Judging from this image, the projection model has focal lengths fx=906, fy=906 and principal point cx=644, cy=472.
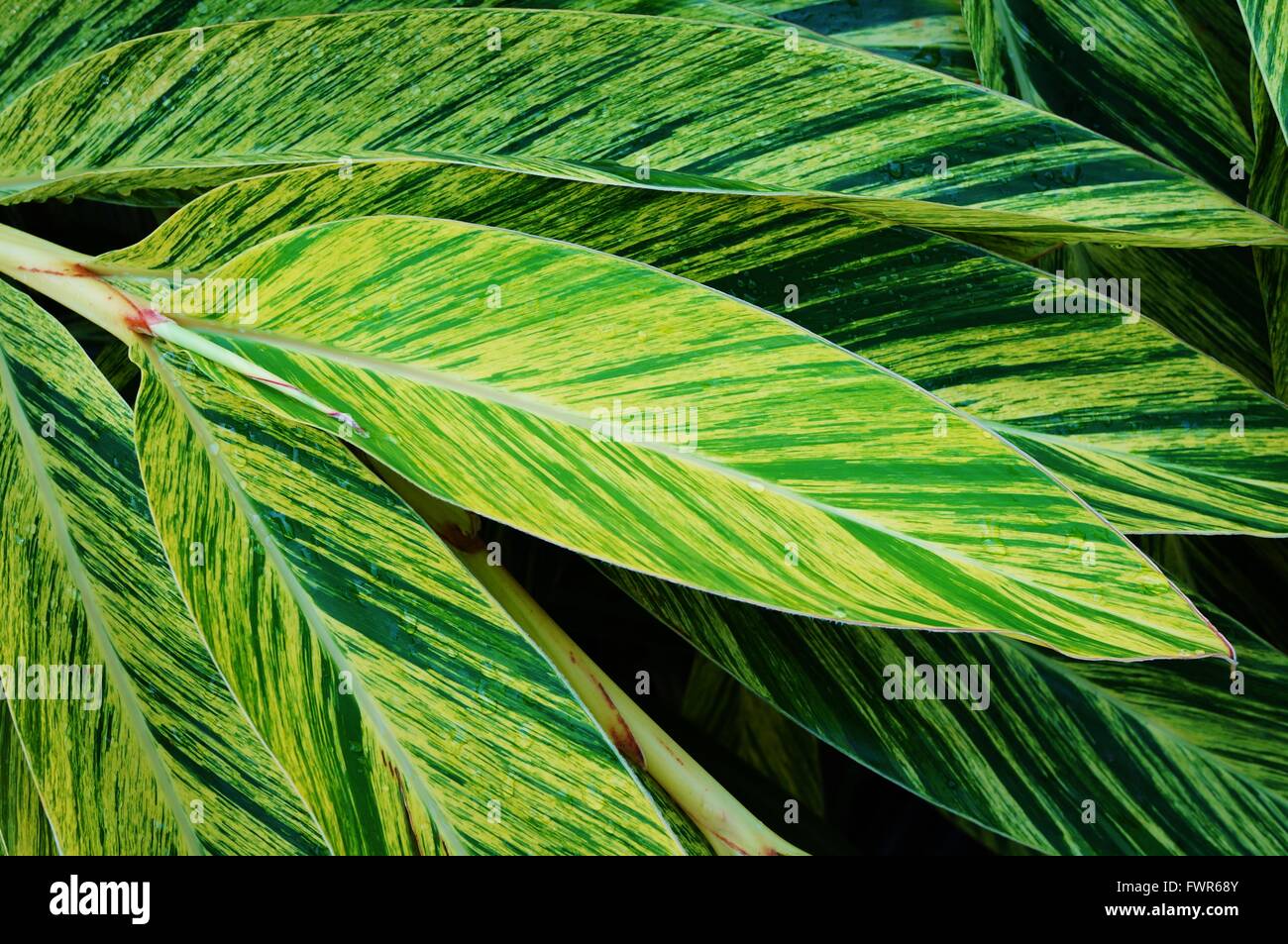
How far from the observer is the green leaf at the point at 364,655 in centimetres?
37

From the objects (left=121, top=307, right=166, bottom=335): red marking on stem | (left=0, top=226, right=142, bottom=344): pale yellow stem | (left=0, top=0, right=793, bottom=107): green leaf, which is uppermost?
(left=0, top=0, right=793, bottom=107): green leaf

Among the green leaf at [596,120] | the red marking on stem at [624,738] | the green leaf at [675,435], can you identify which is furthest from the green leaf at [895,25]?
the red marking on stem at [624,738]

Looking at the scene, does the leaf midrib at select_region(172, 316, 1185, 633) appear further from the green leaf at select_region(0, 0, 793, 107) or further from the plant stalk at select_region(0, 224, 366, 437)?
the green leaf at select_region(0, 0, 793, 107)

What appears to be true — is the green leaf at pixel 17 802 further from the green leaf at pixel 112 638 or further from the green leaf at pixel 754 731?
the green leaf at pixel 754 731

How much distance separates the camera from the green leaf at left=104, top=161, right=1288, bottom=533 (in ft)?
1.33

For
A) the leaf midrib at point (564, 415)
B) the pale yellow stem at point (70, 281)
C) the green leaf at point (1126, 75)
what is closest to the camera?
the leaf midrib at point (564, 415)

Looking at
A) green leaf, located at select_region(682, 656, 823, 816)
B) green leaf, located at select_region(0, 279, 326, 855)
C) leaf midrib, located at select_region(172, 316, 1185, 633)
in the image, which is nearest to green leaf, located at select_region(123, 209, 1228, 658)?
leaf midrib, located at select_region(172, 316, 1185, 633)

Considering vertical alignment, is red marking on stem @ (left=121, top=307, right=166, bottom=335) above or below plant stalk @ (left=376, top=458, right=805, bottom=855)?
above

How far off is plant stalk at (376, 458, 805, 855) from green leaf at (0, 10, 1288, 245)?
0.16 meters

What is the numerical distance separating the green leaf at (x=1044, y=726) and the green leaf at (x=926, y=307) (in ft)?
0.44

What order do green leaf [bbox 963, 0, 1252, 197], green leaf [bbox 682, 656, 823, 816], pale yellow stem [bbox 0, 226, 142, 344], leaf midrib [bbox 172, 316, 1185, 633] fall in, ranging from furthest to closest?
green leaf [bbox 682, 656, 823, 816]
green leaf [bbox 963, 0, 1252, 197]
pale yellow stem [bbox 0, 226, 142, 344]
leaf midrib [bbox 172, 316, 1185, 633]

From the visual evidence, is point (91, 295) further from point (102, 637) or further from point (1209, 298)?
point (1209, 298)
